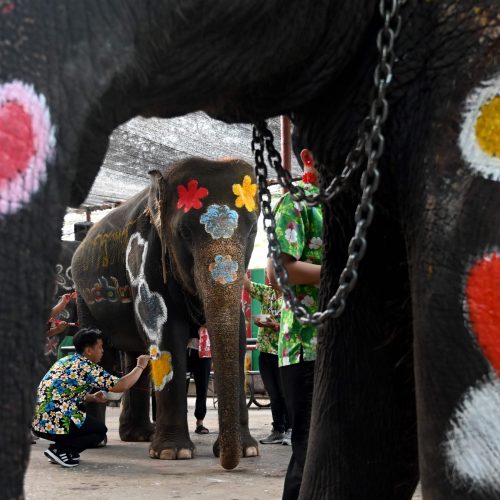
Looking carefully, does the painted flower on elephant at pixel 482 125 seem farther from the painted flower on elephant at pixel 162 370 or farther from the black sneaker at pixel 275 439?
the black sneaker at pixel 275 439

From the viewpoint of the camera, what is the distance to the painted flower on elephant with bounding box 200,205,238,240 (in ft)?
14.1

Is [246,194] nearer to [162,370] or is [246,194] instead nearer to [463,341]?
[162,370]

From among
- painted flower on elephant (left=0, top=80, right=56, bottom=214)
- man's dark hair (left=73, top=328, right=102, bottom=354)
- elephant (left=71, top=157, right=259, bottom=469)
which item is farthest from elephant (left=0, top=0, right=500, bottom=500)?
man's dark hair (left=73, top=328, right=102, bottom=354)

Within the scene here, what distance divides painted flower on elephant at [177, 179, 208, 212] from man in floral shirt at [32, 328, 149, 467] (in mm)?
991

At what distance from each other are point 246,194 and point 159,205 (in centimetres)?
51

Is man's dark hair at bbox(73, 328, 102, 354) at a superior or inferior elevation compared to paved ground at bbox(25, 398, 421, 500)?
superior

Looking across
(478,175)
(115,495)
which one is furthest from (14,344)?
(115,495)

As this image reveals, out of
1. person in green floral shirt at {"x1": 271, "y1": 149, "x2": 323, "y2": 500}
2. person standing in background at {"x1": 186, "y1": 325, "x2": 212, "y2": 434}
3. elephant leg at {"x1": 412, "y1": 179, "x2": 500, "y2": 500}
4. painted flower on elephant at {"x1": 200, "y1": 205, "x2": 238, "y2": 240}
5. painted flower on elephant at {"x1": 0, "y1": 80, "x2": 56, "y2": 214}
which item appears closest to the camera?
painted flower on elephant at {"x1": 0, "y1": 80, "x2": 56, "y2": 214}

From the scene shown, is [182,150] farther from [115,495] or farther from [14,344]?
[14,344]

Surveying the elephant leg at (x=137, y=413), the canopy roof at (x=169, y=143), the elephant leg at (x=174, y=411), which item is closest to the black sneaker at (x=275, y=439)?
the elephant leg at (x=137, y=413)

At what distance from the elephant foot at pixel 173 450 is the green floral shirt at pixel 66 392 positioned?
1.47 ft

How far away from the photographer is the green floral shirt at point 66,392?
4602 millimetres

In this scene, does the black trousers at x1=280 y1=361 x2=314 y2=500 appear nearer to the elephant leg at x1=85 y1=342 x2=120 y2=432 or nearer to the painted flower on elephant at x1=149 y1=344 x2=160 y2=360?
the painted flower on elephant at x1=149 y1=344 x2=160 y2=360

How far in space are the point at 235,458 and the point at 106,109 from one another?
9.96ft
